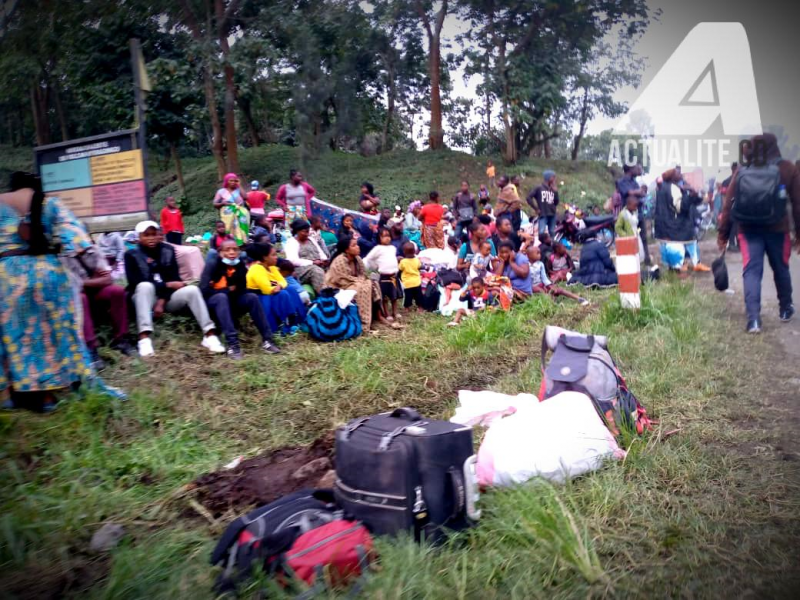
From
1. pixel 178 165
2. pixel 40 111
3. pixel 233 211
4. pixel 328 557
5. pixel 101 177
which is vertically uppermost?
pixel 40 111

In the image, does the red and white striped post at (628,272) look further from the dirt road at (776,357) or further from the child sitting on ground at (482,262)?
the child sitting on ground at (482,262)

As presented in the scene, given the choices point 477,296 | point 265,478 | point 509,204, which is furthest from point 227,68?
point 265,478

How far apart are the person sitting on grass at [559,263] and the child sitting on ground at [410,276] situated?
85.1 inches

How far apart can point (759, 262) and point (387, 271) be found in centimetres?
432

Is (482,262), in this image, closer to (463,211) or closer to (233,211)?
(463,211)

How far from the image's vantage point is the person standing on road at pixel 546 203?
11.6 metres

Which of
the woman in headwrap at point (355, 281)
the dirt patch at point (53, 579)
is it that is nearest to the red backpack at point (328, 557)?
the dirt patch at point (53, 579)

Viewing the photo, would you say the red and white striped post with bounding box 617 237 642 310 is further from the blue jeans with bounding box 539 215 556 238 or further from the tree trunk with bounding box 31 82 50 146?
the tree trunk with bounding box 31 82 50 146

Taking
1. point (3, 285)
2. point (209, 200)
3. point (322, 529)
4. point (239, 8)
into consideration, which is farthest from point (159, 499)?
point (209, 200)

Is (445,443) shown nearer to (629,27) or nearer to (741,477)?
(741,477)

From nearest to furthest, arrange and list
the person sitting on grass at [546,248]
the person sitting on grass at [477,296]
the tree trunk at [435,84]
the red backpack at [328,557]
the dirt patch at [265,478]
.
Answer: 1. the red backpack at [328,557]
2. the dirt patch at [265,478]
3. the person sitting on grass at [477,296]
4. the person sitting on grass at [546,248]
5. the tree trunk at [435,84]

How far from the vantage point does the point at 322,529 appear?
8.64 ft

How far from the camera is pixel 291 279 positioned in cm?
780

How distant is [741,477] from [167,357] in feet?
15.2
